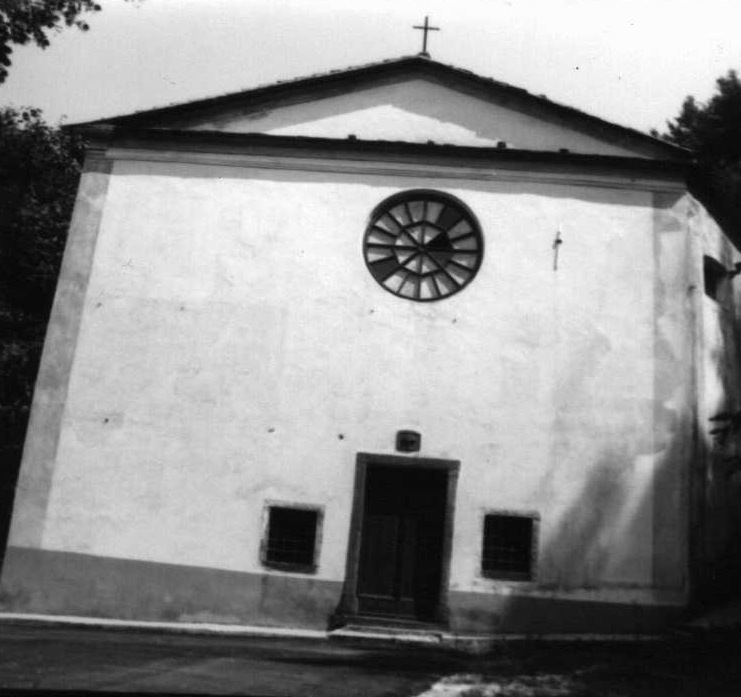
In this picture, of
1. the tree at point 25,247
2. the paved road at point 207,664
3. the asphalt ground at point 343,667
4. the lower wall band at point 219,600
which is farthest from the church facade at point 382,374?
the tree at point 25,247

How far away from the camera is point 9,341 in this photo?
1869cm

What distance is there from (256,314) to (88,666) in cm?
554

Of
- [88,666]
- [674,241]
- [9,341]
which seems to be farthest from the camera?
[9,341]

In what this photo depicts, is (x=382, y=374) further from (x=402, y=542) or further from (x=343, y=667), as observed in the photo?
(x=343, y=667)

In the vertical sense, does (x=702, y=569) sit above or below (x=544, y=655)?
above

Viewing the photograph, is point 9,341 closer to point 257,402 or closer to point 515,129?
point 257,402

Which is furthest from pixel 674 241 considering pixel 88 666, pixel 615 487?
pixel 88 666

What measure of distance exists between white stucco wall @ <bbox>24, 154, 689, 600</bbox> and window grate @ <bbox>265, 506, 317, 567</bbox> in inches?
8.0

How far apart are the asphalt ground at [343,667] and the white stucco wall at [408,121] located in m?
7.27

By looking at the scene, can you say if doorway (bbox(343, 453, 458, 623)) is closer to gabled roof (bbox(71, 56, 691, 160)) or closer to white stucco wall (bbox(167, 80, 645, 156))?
white stucco wall (bbox(167, 80, 645, 156))

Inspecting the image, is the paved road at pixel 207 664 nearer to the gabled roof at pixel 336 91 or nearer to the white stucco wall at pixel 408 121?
the white stucco wall at pixel 408 121

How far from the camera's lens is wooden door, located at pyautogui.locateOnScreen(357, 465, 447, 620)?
10.2m

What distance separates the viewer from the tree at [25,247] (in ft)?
60.0

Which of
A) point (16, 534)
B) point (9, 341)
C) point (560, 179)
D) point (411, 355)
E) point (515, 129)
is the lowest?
point (16, 534)
